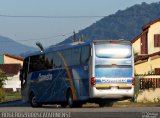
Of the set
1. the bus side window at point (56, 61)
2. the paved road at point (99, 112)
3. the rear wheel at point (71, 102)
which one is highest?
the bus side window at point (56, 61)

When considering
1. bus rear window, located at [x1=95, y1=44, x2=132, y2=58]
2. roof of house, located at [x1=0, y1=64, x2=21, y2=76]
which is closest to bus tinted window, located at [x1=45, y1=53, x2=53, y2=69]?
bus rear window, located at [x1=95, y1=44, x2=132, y2=58]

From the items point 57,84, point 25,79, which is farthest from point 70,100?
point 25,79

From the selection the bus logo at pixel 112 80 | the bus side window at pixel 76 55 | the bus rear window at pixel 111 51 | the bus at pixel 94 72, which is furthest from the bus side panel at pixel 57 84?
the bus rear window at pixel 111 51

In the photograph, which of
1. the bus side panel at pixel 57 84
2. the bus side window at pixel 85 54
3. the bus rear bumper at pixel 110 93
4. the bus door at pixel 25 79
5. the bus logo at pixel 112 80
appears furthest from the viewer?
the bus door at pixel 25 79

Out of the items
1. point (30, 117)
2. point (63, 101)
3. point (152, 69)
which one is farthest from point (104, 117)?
point (152, 69)

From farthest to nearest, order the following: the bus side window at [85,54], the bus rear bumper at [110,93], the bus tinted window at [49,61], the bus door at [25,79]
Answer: the bus door at [25,79] → the bus tinted window at [49,61] → the bus side window at [85,54] → the bus rear bumper at [110,93]

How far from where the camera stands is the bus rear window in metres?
32.7

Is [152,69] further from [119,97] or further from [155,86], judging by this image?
[119,97]

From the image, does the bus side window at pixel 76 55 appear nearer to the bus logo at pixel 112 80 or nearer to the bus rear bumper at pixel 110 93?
the bus logo at pixel 112 80

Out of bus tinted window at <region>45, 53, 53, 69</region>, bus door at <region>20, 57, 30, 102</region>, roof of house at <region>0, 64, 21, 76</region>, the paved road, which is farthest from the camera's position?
roof of house at <region>0, 64, 21, 76</region>

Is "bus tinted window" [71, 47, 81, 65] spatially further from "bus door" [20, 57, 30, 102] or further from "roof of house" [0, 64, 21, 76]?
"roof of house" [0, 64, 21, 76]

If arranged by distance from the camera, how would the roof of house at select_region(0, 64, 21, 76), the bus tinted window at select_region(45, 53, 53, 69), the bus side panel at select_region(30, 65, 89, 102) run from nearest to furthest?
the bus side panel at select_region(30, 65, 89, 102)
the bus tinted window at select_region(45, 53, 53, 69)
the roof of house at select_region(0, 64, 21, 76)

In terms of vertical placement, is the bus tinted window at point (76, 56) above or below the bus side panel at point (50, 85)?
above

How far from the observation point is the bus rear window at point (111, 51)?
32.7 metres
